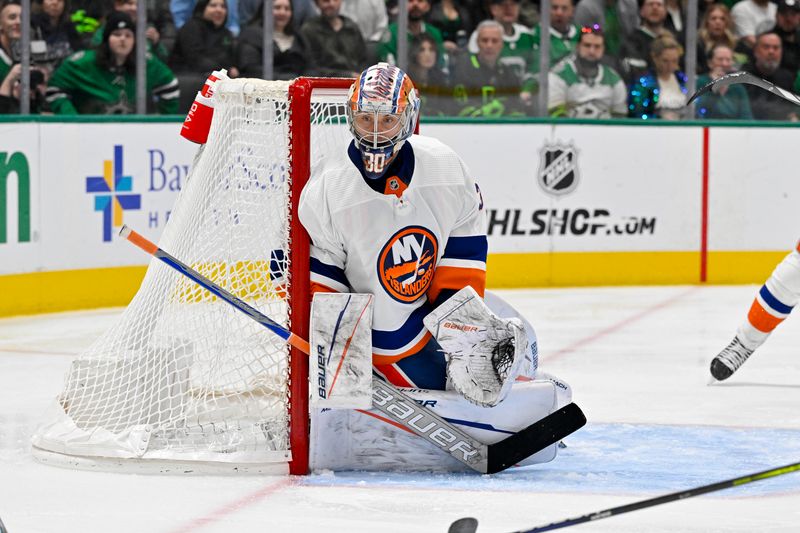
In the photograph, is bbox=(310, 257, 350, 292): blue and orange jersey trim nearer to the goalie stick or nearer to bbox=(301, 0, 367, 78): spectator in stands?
the goalie stick

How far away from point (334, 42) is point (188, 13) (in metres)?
0.78

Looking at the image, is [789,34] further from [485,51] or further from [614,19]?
[485,51]

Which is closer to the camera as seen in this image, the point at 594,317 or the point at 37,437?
the point at 37,437

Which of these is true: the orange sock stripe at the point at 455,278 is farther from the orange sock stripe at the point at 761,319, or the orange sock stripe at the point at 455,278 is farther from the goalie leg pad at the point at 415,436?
the orange sock stripe at the point at 761,319

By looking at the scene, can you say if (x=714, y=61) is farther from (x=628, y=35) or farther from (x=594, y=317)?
(x=594, y=317)

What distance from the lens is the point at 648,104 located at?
25.2 ft

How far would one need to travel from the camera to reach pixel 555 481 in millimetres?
3242

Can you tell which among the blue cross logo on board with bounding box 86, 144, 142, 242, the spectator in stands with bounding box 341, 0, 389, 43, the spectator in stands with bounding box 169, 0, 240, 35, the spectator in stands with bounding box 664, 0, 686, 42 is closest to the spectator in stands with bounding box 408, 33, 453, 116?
the spectator in stands with bounding box 341, 0, 389, 43

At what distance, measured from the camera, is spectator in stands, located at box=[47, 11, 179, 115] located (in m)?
6.42

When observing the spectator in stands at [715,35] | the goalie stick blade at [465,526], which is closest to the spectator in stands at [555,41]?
the spectator in stands at [715,35]

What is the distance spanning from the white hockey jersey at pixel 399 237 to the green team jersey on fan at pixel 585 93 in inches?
171

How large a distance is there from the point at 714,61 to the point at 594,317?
6.82 feet

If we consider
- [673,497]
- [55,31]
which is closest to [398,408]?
[673,497]

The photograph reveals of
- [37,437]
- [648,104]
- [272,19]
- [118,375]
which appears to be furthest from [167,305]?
[648,104]
